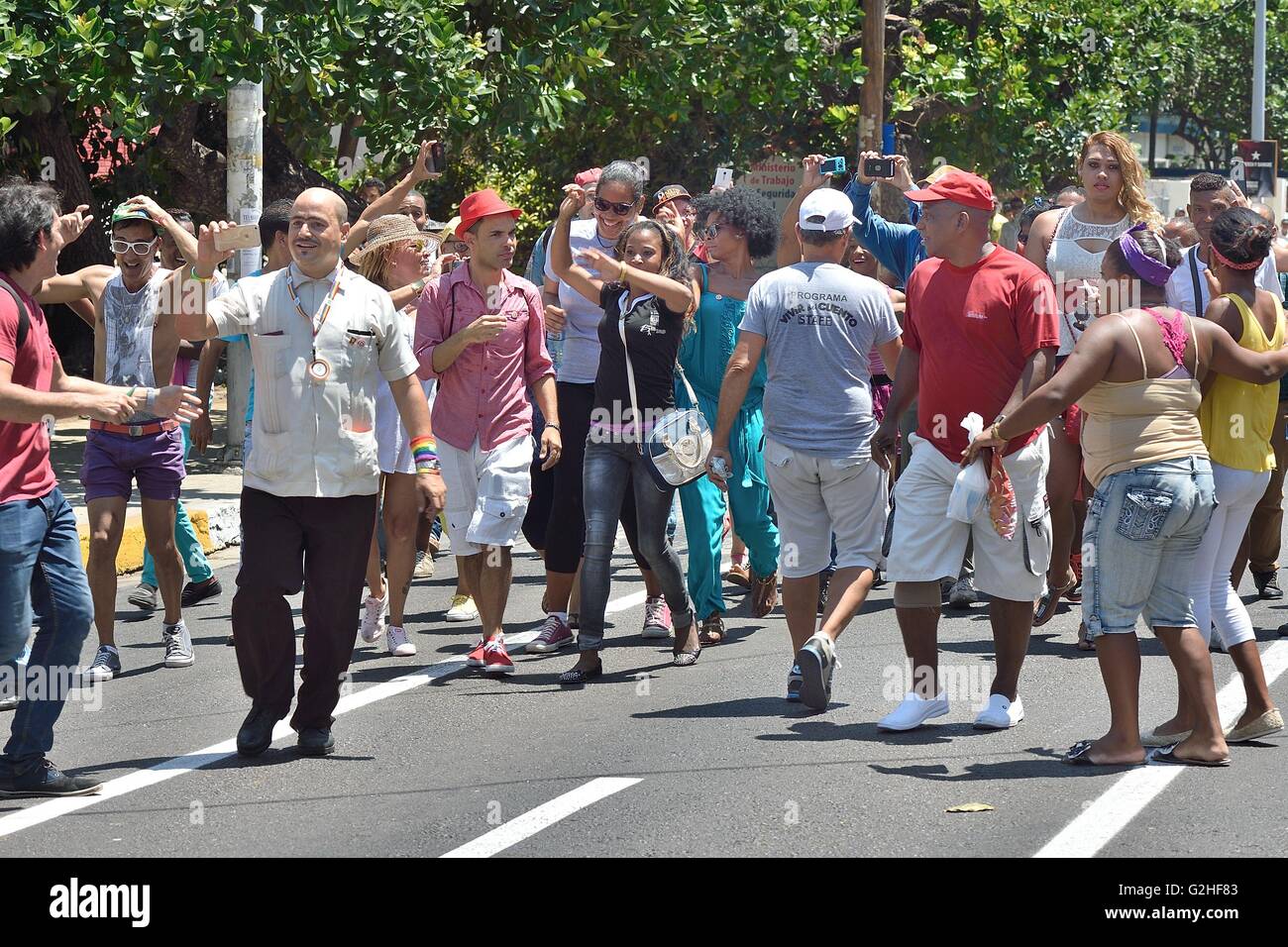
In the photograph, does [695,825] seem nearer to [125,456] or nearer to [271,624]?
[271,624]

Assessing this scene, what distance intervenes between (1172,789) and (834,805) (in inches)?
45.6

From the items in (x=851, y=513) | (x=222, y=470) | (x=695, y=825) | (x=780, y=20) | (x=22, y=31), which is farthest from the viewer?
(x=780, y=20)

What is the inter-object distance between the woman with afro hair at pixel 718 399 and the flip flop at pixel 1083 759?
2730mm

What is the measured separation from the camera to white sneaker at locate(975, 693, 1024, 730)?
742cm

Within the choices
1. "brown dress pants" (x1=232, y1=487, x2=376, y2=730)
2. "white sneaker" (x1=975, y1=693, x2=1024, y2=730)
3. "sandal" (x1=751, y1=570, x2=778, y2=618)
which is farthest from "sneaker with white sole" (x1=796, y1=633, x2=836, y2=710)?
"sandal" (x1=751, y1=570, x2=778, y2=618)

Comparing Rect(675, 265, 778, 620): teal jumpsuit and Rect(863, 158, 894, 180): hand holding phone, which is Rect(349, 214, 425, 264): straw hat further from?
Rect(863, 158, 894, 180): hand holding phone

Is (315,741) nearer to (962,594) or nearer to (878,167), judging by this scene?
(878,167)

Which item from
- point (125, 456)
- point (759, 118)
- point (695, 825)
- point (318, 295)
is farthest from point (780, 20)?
point (695, 825)

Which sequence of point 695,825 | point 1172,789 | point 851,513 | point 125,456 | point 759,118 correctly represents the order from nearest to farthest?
1. point 695,825
2. point 1172,789
3. point 851,513
4. point 125,456
5. point 759,118

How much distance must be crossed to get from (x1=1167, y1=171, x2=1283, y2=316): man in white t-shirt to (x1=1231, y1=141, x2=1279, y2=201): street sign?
1835 cm

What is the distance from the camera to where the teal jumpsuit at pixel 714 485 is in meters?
9.38

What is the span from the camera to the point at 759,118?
24219 mm

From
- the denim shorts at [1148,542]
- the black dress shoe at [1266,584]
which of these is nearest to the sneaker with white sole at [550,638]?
the denim shorts at [1148,542]

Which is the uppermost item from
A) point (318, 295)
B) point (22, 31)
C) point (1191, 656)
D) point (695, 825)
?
point (22, 31)
